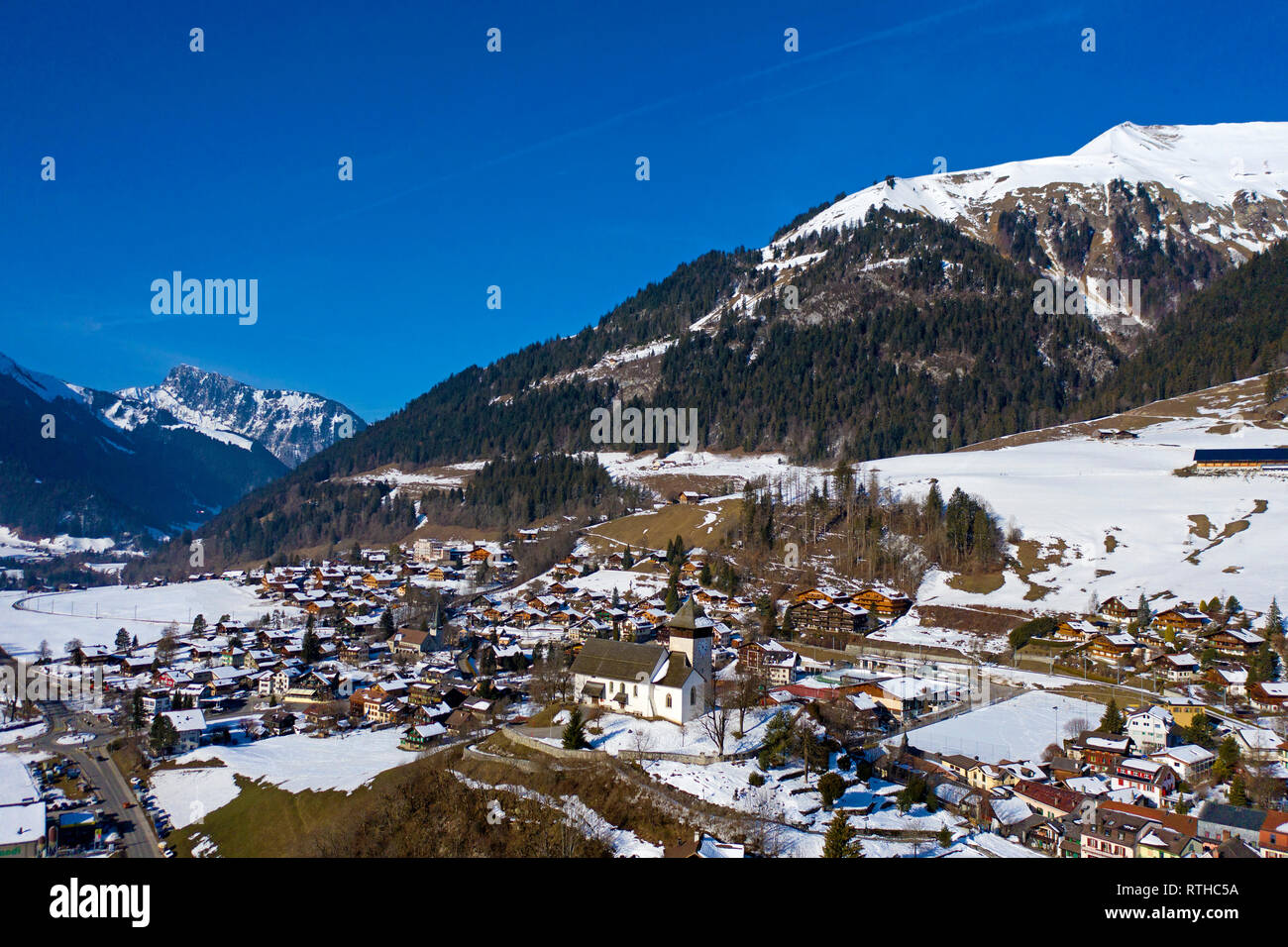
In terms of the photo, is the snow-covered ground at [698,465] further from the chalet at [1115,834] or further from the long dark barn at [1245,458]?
the chalet at [1115,834]

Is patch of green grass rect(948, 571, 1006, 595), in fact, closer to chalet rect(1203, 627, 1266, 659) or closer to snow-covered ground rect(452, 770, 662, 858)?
chalet rect(1203, 627, 1266, 659)

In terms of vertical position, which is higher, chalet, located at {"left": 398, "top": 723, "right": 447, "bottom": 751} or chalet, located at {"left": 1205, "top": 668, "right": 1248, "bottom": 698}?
chalet, located at {"left": 1205, "top": 668, "right": 1248, "bottom": 698}

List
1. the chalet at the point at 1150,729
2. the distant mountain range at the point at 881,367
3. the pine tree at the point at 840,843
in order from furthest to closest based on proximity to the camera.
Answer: the distant mountain range at the point at 881,367 → the chalet at the point at 1150,729 → the pine tree at the point at 840,843

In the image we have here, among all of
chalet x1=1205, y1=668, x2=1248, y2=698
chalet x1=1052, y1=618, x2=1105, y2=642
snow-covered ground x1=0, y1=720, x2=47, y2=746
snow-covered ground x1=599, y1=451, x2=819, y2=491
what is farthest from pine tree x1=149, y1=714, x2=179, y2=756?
snow-covered ground x1=599, y1=451, x2=819, y2=491

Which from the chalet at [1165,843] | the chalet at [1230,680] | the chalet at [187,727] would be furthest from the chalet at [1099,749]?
the chalet at [187,727]

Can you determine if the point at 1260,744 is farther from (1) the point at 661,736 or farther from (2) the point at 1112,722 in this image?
(1) the point at 661,736
